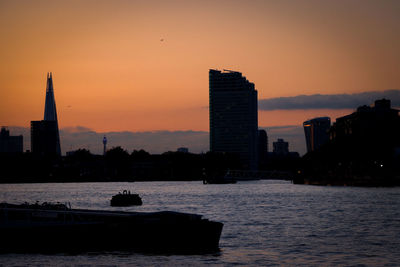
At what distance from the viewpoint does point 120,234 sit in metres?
41.3

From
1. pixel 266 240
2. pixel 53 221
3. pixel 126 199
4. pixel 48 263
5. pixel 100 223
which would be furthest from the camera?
pixel 126 199

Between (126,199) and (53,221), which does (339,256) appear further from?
(126,199)

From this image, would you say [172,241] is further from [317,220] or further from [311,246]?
[317,220]

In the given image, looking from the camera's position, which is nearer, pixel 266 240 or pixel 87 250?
pixel 87 250

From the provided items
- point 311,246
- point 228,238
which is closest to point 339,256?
point 311,246

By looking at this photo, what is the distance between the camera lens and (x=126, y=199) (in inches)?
4397

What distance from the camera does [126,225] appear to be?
41094 mm

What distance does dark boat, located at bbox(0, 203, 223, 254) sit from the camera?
40.4 m

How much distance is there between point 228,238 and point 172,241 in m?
13.7

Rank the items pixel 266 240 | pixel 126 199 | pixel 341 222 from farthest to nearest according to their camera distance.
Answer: pixel 126 199 < pixel 341 222 < pixel 266 240

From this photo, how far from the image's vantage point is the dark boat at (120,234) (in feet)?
133

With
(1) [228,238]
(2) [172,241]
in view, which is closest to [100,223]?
(2) [172,241]

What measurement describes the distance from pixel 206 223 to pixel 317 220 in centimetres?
3537

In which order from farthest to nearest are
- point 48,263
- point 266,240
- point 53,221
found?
point 266,240, point 53,221, point 48,263
